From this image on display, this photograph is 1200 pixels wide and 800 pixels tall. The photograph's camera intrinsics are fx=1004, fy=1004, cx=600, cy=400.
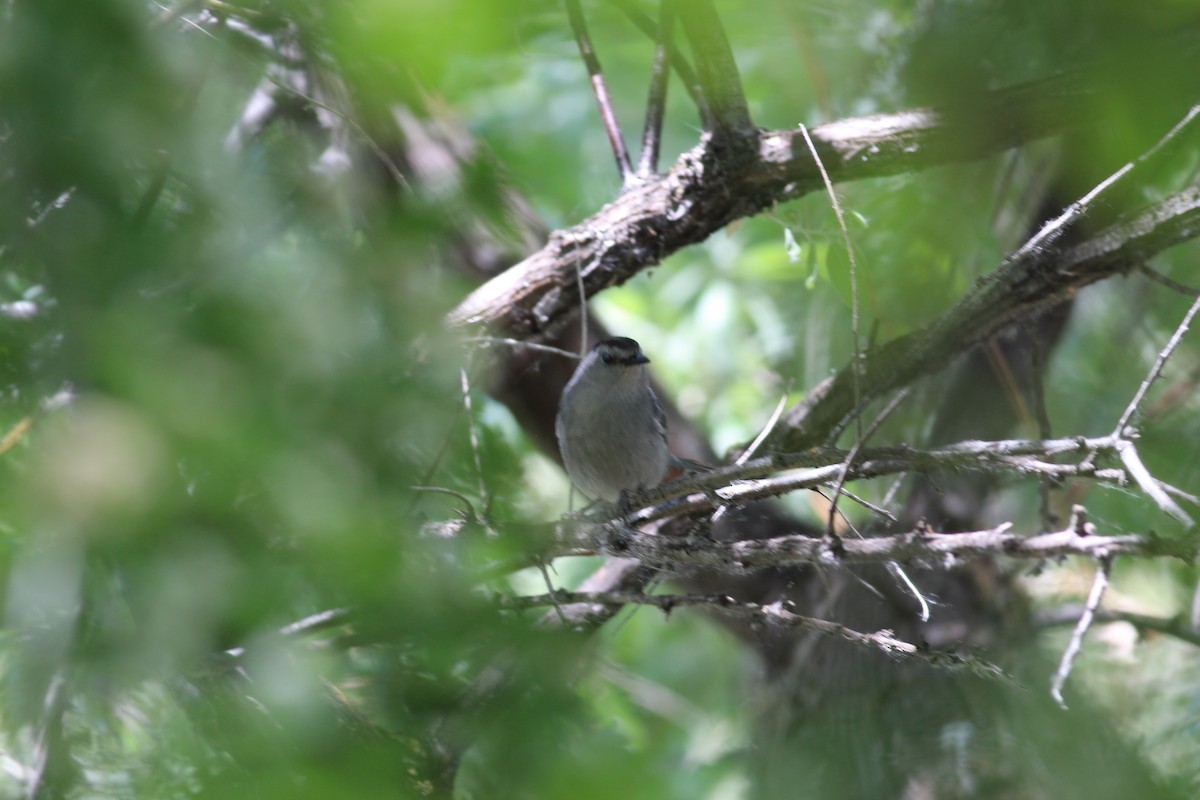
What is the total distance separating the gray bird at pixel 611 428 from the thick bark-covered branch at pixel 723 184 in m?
0.51

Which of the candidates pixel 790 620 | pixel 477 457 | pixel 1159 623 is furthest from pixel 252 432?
pixel 1159 623

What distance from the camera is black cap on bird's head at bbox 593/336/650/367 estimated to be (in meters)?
4.21

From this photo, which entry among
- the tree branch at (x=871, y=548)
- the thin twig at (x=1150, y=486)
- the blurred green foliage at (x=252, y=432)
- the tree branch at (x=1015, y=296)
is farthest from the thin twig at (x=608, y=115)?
the thin twig at (x=1150, y=486)

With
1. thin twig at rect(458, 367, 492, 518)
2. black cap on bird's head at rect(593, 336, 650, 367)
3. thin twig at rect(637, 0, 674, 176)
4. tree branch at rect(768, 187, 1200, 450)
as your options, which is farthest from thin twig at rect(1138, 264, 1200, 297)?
thin twig at rect(458, 367, 492, 518)

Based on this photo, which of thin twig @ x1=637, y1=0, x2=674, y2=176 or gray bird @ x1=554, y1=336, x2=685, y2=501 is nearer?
thin twig @ x1=637, y1=0, x2=674, y2=176

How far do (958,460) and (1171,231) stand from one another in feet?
4.13

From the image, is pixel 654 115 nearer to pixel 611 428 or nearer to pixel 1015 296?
pixel 611 428

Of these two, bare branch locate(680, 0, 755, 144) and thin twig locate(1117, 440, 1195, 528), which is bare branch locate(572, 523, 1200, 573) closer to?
thin twig locate(1117, 440, 1195, 528)

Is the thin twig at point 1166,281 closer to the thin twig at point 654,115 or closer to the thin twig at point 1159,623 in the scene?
the thin twig at point 1159,623

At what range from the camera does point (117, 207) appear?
3.84ft

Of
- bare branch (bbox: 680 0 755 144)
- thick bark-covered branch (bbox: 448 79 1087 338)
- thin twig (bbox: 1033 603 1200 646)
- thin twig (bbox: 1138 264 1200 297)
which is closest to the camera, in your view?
thin twig (bbox: 1138 264 1200 297)

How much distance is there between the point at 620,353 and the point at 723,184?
104cm

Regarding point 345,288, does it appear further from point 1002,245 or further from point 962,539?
point 1002,245

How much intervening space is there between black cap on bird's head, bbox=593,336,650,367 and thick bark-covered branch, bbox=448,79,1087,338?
480 mm
